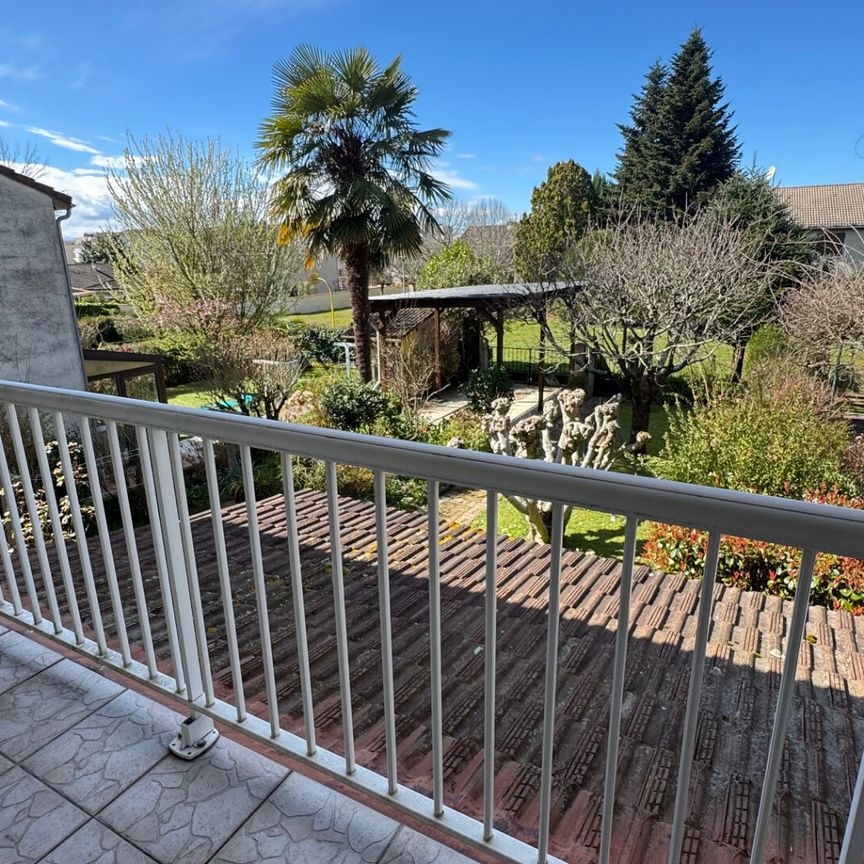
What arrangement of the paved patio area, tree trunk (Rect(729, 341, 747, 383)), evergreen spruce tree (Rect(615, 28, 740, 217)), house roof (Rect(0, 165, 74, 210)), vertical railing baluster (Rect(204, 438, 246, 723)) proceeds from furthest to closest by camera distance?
evergreen spruce tree (Rect(615, 28, 740, 217)) < the paved patio area < tree trunk (Rect(729, 341, 747, 383)) < house roof (Rect(0, 165, 74, 210)) < vertical railing baluster (Rect(204, 438, 246, 723))

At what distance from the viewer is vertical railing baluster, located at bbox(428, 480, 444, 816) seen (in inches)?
40.3

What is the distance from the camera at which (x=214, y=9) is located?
12.5 meters

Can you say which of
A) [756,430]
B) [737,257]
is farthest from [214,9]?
[756,430]

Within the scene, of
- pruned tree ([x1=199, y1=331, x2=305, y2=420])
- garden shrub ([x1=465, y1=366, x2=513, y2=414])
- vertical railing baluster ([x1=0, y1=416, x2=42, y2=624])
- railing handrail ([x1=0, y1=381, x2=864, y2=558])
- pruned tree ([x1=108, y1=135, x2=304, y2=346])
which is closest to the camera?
railing handrail ([x1=0, y1=381, x2=864, y2=558])

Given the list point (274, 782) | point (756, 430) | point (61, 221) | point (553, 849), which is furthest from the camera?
point (61, 221)

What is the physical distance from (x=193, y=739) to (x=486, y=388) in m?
11.9

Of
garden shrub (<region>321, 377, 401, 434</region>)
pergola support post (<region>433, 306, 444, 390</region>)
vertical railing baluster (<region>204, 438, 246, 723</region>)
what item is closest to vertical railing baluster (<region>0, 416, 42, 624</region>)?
vertical railing baluster (<region>204, 438, 246, 723</region>)

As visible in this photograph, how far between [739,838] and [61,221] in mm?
10866

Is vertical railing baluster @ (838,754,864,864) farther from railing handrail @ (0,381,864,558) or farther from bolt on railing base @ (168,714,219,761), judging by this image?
bolt on railing base @ (168,714,219,761)

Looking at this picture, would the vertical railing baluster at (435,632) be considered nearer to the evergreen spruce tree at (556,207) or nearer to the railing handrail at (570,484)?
the railing handrail at (570,484)

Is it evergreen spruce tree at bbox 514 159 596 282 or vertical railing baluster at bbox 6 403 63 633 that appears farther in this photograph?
evergreen spruce tree at bbox 514 159 596 282

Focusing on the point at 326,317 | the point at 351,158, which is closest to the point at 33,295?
the point at 351,158

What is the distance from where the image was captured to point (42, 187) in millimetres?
8586

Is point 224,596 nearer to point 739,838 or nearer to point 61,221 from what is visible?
point 739,838
